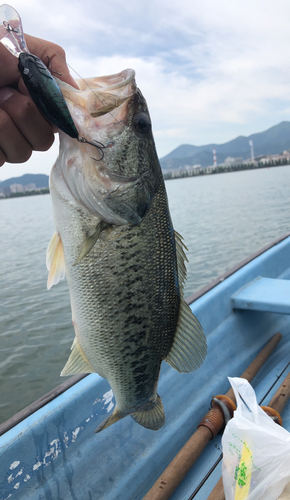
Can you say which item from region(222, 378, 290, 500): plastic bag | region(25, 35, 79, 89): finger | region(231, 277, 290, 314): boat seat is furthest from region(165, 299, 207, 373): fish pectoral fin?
region(231, 277, 290, 314): boat seat

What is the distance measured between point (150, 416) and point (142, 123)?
1281 millimetres

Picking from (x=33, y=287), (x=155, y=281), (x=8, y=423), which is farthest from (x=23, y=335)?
(x=155, y=281)

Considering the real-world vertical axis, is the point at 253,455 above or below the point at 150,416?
below

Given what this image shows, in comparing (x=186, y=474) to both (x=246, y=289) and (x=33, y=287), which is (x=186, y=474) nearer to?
(x=246, y=289)

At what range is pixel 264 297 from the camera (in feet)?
13.5

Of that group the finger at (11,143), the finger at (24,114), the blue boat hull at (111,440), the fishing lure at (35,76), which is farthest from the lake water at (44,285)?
the fishing lure at (35,76)

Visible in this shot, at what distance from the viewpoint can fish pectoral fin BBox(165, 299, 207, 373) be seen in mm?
1546

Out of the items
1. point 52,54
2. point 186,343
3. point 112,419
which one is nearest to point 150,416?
point 112,419

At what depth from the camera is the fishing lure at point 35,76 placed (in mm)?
900

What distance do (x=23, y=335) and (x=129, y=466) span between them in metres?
5.42

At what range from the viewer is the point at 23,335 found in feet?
24.3

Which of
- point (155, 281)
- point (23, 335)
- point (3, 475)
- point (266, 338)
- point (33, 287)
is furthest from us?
point (33, 287)

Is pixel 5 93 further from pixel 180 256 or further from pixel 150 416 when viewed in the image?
pixel 150 416

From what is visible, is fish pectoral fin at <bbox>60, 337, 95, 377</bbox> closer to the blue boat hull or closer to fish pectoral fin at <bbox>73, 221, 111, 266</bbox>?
fish pectoral fin at <bbox>73, 221, 111, 266</bbox>
